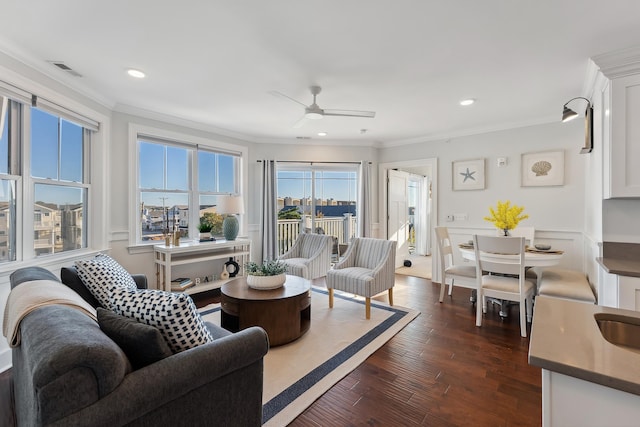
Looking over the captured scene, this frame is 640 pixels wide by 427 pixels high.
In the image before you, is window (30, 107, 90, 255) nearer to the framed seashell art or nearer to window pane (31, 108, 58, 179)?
window pane (31, 108, 58, 179)

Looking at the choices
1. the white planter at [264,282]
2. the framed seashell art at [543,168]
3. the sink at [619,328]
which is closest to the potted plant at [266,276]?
the white planter at [264,282]

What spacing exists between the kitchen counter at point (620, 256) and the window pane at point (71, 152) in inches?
188

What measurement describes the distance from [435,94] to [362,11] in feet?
5.50

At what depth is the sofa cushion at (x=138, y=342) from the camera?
3.83ft

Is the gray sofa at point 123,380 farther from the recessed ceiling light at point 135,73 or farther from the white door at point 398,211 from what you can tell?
the white door at point 398,211

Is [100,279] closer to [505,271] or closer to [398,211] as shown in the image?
[505,271]

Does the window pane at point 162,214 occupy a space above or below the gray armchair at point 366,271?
above

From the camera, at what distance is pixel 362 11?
6.14 feet

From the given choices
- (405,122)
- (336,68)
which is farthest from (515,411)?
(405,122)

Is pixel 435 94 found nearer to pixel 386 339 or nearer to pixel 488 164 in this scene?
pixel 488 164

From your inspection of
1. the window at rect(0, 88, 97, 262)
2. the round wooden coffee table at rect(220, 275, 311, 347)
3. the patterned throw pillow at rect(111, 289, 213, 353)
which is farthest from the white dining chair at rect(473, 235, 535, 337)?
the window at rect(0, 88, 97, 262)

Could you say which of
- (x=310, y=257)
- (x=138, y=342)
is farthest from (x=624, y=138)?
(x=310, y=257)

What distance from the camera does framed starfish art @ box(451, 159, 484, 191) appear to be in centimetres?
455

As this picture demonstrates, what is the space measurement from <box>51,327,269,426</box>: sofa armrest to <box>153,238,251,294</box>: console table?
2700 mm
